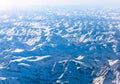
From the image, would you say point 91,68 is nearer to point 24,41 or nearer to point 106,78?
point 106,78

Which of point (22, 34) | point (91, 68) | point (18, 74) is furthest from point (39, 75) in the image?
point (22, 34)

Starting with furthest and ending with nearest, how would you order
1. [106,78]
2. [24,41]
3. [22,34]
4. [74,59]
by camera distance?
[22,34]
[24,41]
[74,59]
[106,78]

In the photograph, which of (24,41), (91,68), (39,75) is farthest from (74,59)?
(24,41)

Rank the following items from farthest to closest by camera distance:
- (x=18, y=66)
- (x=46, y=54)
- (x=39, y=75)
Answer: (x=46, y=54) → (x=18, y=66) → (x=39, y=75)

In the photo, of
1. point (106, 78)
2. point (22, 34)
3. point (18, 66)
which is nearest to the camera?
point (106, 78)

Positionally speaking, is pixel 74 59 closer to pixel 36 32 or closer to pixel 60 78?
pixel 60 78

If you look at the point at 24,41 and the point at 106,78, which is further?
the point at 24,41

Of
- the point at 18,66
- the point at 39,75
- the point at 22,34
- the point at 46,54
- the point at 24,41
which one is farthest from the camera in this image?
the point at 22,34

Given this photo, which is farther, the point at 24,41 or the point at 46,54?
the point at 24,41

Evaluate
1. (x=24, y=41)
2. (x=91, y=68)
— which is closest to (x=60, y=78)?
(x=91, y=68)
